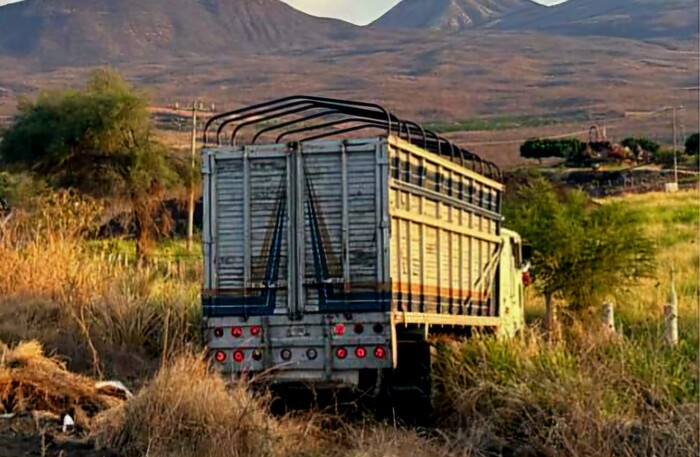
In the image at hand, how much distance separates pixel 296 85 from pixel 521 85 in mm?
25843

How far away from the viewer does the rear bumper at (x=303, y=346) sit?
1320 cm

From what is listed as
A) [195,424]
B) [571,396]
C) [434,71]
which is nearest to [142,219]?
[571,396]

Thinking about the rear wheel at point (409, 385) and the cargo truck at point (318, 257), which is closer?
the cargo truck at point (318, 257)

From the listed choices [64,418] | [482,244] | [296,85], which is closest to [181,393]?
[64,418]

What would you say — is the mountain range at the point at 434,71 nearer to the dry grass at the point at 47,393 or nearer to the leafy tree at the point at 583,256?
the leafy tree at the point at 583,256

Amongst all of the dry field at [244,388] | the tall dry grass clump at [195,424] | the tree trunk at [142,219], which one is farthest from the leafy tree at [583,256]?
Answer: the tree trunk at [142,219]

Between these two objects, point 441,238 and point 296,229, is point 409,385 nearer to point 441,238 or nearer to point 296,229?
point 441,238

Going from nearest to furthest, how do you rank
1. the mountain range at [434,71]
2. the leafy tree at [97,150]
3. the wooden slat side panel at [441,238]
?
1. the wooden slat side panel at [441,238]
2. the leafy tree at [97,150]
3. the mountain range at [434,71]

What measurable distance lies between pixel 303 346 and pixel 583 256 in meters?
11.9

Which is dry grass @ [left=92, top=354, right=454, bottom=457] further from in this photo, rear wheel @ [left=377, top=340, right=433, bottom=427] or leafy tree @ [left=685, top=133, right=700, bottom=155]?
leafy tree @ [left=685, top=133, right=700, bottom=155]

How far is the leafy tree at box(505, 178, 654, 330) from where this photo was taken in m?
24.0

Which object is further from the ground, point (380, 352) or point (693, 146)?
point (693, 146)

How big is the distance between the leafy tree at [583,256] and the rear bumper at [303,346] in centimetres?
1114

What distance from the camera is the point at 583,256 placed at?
24172mm
